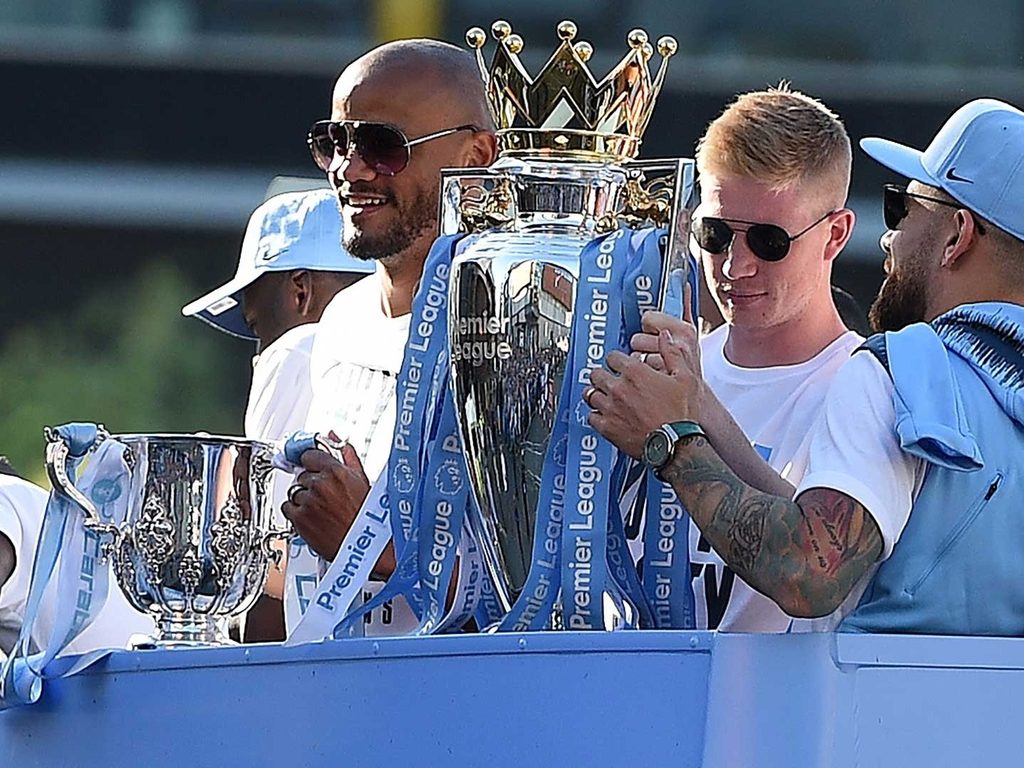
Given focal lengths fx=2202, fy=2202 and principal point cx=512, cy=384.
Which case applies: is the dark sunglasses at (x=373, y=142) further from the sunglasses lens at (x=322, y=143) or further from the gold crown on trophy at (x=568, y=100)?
the gold crown on trophy at (x=568, y=100)

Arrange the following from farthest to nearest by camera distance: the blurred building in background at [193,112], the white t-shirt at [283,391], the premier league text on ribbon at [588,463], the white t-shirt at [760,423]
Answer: the blurred building in background at [193,112], the white t-shirt at [283,391], the white t-shirt at [760,423], the premier league text on ribbon at [588,463]

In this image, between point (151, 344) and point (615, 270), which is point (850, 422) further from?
point (151, 344)

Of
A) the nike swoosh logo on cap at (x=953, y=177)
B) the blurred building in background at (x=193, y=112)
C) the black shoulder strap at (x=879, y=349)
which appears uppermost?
the blurred building in background at (x=193, y=112)

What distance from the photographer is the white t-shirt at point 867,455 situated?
215cm

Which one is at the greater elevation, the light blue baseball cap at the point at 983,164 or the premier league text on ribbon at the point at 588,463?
the light blue baseball cap at the point at 983,164

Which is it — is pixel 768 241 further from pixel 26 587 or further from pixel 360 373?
pixel 26 587

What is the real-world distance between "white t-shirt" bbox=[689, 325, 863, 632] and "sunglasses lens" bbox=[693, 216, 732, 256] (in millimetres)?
156

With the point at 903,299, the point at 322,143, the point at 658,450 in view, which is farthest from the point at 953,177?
the point at 322,143

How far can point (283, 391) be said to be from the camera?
3.52 metres

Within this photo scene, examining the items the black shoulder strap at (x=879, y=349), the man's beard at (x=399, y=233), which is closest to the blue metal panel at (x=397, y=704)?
the black shoulder strap at (x=879, y=349)

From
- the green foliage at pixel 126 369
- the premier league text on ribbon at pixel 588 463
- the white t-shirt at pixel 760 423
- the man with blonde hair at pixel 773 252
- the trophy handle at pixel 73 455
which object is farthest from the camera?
the green foliage at pixel 126 369

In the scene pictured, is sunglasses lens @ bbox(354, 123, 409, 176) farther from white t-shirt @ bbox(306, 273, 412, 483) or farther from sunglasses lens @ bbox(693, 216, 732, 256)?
sunglasses lens @ bbox(693, 216, 732, 256)

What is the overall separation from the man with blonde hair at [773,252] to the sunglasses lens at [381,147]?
1.42 ft

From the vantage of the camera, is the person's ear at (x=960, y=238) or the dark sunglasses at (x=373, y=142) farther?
the dark sunglasses at (x=373, y=142)
